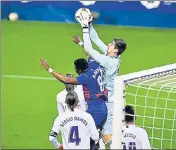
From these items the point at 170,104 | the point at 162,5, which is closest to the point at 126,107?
the point at 170,104

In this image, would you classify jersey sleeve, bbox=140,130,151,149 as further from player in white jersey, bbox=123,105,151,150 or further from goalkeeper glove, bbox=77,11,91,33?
goalkeeper glove, bbox=77,11,91,33

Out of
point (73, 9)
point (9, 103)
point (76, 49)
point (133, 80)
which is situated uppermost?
point (73, 9)

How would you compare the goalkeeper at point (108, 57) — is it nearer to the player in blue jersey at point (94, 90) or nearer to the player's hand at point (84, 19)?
the player's hand at point (84, 19)

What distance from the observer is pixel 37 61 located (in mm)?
16484

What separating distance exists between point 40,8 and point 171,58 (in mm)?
Result: 5717

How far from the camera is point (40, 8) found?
20188 millimetres

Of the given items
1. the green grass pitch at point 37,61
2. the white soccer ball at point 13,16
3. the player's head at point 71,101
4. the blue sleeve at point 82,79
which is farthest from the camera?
the white soccer ball at point 13,16

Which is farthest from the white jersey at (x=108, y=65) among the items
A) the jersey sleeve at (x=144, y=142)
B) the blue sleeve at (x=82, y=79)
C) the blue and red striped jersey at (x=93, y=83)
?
the jersey sleeve at (x=144, y=142)

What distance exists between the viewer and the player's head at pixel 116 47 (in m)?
8.86

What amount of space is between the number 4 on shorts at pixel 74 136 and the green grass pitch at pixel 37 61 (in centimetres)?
310

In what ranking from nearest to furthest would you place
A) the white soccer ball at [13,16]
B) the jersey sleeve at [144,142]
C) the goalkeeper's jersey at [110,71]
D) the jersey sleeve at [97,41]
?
the jersey sleeve at [144,142] → the goalkeeper's jersey at [110,71] → the jersey sleeve at [97,41] → the white soccer ball at [13,16]

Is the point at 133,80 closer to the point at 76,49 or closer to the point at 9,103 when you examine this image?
the point at 9,103

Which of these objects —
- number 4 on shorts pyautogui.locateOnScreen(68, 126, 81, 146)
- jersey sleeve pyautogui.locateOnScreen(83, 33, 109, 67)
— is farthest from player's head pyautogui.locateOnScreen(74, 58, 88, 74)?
number 4 on shorts pyautogui.locateOnScreen(68, 126, 81, 146)

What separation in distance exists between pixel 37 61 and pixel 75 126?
9.35 metres
